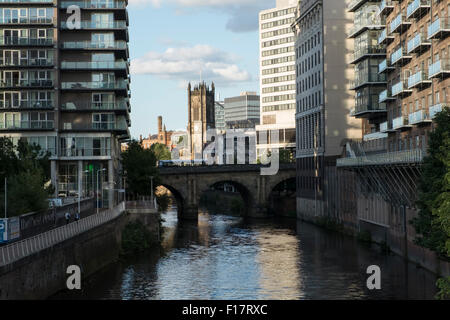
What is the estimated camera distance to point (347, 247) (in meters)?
76.2

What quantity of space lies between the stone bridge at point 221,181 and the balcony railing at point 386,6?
5283cm

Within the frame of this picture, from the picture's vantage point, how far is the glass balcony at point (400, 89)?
237 ft

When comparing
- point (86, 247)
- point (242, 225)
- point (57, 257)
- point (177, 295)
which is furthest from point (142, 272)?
point (242, 225)

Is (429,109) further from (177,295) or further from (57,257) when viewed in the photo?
(57,257)

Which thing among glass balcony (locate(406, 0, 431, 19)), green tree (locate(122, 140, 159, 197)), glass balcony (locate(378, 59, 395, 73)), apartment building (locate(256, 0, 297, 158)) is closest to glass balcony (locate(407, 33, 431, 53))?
glass balcony (locate(406, 0, 431, 19))

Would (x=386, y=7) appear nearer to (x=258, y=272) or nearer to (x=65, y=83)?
(x=258, y=272)

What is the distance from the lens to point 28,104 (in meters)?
89.4

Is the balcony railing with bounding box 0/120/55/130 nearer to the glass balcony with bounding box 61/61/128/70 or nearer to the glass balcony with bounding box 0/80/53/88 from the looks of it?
the glass balcony with bounding box 0/80/53/88

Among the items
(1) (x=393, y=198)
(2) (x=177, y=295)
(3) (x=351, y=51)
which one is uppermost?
(3) (x=351, y=51)

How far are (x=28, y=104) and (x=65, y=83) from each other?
5.11 metres

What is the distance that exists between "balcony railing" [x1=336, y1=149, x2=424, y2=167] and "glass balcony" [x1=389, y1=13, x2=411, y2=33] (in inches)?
499

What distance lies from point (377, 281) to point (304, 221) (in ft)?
197

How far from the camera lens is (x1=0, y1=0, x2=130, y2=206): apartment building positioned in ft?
291
